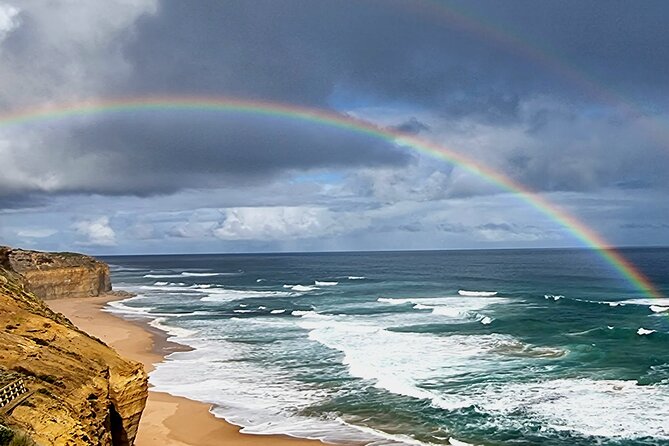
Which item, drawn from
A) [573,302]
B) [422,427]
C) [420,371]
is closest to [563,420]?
[422,427]

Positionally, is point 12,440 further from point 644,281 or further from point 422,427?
point 644,281

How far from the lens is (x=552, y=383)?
30.1m

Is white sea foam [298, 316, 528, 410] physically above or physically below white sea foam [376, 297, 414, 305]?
below

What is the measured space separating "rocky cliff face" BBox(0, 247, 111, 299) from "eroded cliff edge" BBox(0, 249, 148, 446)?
5439 cm

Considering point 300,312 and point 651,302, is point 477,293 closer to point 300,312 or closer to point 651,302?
point 651,302

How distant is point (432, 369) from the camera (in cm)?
3359

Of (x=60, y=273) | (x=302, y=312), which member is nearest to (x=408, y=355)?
(x=302, y=312)

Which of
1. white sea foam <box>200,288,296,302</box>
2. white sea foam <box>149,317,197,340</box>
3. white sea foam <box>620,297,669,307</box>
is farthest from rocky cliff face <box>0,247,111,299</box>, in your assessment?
white sea foam <box>620,297,669,307</box>

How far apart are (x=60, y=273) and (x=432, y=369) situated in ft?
179

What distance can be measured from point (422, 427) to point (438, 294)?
5827 centimetres

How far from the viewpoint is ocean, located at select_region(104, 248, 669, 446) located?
23.7 metres

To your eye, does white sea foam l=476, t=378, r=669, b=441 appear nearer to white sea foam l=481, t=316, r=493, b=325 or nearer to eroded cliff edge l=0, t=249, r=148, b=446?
eroded cliff edge l=0, t=249, r=148, b=446

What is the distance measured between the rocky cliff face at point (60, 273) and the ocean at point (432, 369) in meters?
9.46

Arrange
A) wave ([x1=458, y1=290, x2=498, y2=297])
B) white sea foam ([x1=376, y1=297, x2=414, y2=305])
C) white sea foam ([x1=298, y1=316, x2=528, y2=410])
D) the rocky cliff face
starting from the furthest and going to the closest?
wave ([x1=458, y1=290, x2=498, y2=297]) < white sea foam ([x1=376, y1=297, x2=414, y2=305]) < the rocky cliff face < white sea foam ([x1=298, y1=316, x2=528, y2=410])
